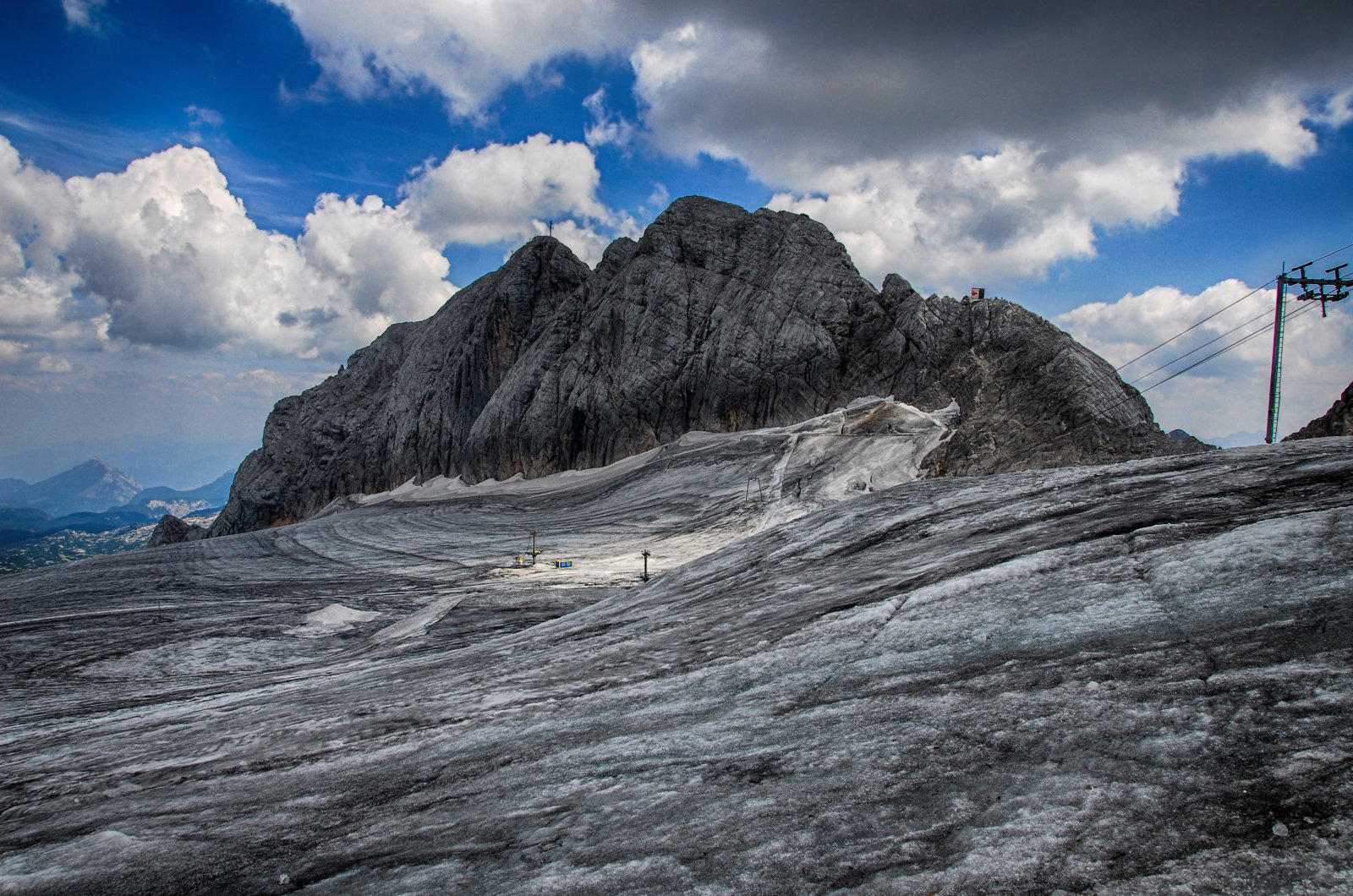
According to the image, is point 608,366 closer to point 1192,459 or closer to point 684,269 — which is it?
point 684,269

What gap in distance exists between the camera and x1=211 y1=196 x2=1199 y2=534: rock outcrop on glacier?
40562 mm

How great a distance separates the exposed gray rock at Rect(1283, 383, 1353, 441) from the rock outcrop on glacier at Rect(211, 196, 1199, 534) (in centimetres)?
1570

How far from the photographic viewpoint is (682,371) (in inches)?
2411

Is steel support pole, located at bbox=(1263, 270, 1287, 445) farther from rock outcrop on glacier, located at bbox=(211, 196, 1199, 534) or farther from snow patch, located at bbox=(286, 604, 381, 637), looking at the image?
snow patch, located at bbox=(286, 604, 381, 637)

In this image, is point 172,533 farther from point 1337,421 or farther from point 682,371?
point 1337,421

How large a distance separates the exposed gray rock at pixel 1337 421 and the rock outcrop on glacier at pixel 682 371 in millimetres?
15702

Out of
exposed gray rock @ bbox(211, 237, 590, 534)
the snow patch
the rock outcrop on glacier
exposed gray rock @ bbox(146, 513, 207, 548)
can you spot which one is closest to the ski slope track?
the snow patch

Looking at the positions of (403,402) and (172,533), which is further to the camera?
(172,533)

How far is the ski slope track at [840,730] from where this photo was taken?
5.09m

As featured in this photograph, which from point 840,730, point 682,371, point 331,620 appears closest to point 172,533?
point 682,371

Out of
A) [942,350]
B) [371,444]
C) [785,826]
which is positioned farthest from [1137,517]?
[371,444]

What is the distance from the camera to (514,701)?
37.0 feet

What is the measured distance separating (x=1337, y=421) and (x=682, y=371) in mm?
46972

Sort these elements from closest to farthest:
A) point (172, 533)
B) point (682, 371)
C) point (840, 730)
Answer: point (840, 730)
point (682, 371)
point (172, 533)
